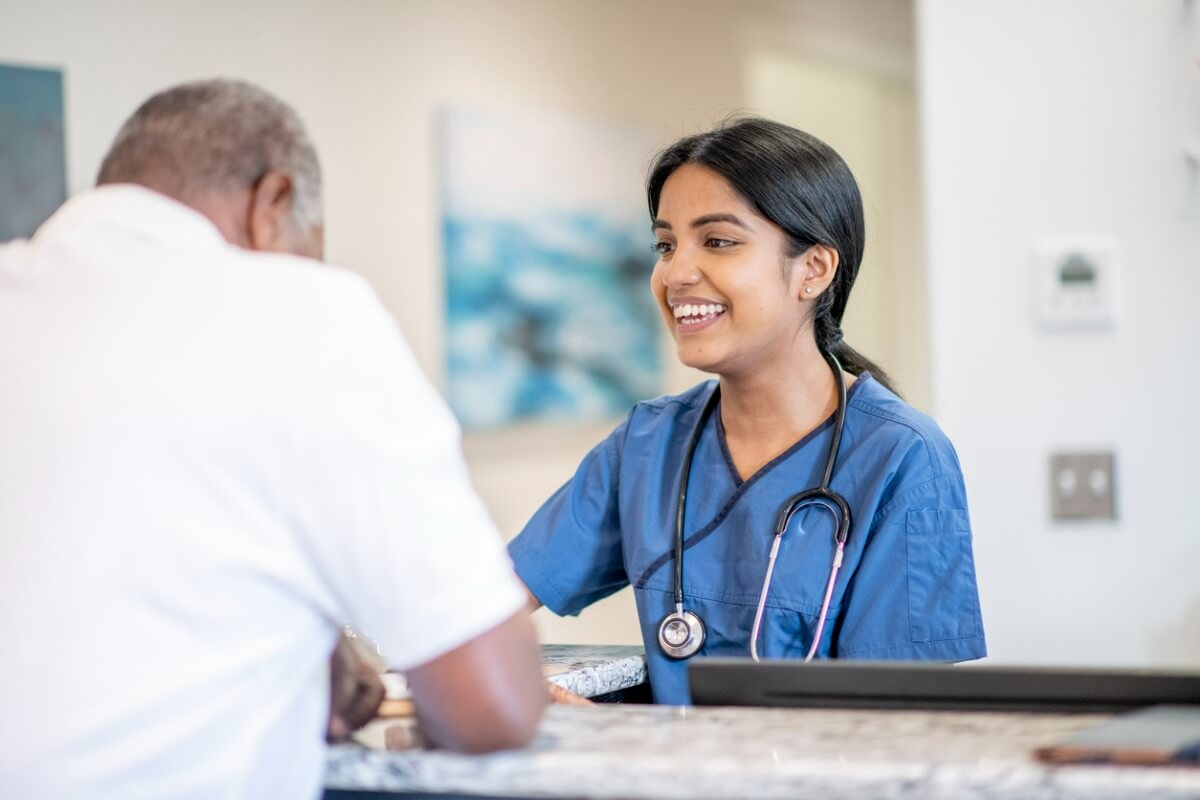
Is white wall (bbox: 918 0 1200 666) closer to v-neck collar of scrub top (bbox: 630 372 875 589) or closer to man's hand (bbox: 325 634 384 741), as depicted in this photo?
v-neck collar of scrub top (bbox: 630 372 875 589)

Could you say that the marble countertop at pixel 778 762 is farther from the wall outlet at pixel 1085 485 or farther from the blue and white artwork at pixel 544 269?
the blue and white artwork at pixel 544 269

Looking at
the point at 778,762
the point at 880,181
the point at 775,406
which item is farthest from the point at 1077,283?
the point at 880,181

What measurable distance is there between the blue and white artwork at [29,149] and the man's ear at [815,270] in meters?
1.59

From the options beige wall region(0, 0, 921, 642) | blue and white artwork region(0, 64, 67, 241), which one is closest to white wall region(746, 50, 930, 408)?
beige wall region(0, 0, 921, 642)

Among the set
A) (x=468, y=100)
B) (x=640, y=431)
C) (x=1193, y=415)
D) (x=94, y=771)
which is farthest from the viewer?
(x=468, y=100)

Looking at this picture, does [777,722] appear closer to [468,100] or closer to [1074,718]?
[1074,718]

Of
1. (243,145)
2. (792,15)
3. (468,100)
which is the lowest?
(243,145)

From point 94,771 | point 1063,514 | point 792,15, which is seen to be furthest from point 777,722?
point 792,15

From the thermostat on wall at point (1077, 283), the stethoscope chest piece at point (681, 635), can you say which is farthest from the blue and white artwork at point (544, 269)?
the stethoscope chest piece at point (681, 635)

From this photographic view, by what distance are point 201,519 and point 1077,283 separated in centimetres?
173

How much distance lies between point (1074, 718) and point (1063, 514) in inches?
52.5

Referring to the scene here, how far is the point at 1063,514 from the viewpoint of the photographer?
2.22 meters

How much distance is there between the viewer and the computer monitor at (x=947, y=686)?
0.93 meters

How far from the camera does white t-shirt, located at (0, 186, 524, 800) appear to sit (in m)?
0.82
